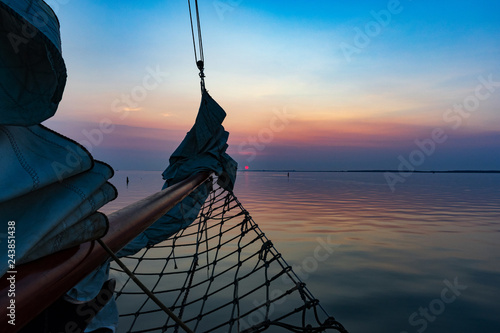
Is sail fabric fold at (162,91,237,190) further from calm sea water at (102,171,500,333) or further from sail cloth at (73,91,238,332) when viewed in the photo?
calm sea water at (102,171,500,333)

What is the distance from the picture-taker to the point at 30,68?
3.61ft

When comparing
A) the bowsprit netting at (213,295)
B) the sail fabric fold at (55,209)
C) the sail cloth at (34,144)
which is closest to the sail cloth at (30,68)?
the sail cloth at (34,144)

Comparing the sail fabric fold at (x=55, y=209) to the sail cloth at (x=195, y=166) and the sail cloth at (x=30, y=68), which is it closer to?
the sail cloth at (x=30, y=68)

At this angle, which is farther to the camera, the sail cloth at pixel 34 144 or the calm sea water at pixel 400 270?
the calm sea water at pixel 400 270

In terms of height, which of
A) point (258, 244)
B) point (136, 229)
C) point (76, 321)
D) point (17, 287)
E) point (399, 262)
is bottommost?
point (258, 244)

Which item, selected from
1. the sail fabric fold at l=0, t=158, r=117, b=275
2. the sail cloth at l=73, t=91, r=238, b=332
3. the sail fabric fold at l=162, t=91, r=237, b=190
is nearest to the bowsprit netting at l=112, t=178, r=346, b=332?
the sail cloth at l=73, t=91, r=238, b=332

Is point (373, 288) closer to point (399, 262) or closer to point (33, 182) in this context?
point (399, 262)

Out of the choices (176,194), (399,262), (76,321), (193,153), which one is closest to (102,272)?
(76,321)

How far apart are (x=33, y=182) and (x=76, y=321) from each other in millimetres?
1036

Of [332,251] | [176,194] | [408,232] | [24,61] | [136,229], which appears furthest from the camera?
[408,232]

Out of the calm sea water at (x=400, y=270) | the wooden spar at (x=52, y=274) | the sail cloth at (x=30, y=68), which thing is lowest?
the calm sea water at (x=400, y=270)

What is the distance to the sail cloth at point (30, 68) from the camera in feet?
3.37

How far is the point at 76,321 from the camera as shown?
183 cm

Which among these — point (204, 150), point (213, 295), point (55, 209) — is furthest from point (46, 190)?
point (213, 295)
